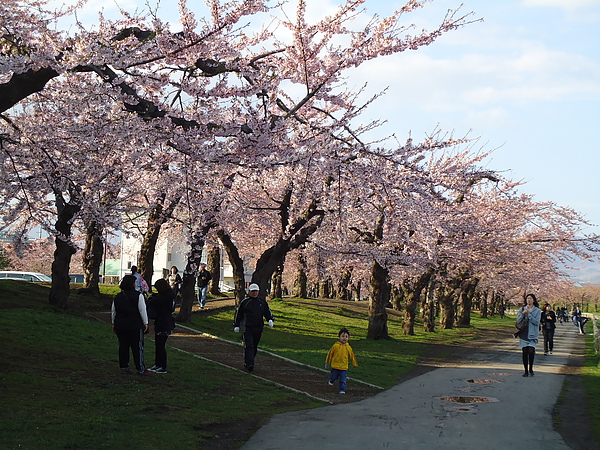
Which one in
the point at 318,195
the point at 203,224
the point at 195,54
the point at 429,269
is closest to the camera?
the point at 195,54

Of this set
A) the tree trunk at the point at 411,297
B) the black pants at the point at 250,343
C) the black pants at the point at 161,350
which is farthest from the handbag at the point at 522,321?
the tree trunk at the point at 411,297

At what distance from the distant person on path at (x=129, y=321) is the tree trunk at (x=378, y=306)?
1642cm

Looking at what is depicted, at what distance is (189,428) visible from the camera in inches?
314

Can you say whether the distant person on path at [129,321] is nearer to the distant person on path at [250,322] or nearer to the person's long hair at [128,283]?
the person's long hair at [128,283]

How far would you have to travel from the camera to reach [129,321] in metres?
11.8

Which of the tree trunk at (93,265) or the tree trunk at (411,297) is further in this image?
the tree trunk at (411,297)

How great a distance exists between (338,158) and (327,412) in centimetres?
564

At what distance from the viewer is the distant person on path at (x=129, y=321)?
11820 mm

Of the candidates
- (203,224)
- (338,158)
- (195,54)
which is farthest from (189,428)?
(203,224)

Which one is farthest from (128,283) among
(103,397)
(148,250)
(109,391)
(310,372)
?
(148,250)

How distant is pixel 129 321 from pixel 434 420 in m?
5.87

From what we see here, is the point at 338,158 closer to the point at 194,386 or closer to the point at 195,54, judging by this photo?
the point at 195,54

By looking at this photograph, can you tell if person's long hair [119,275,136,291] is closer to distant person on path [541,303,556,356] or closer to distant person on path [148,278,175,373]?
distant person on path [148,278,175,373]

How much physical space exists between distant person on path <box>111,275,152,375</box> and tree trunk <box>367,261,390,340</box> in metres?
16.4
